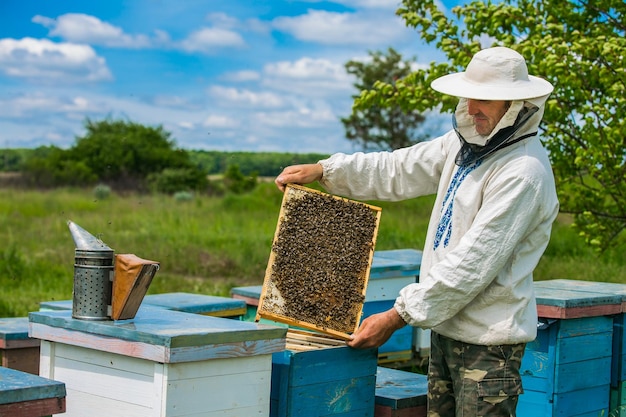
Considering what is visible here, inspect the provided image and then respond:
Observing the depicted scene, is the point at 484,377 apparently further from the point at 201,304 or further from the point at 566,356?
the point at 201,304

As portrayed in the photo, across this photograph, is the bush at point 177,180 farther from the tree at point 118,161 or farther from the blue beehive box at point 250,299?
the blue beehive box at point 250,299

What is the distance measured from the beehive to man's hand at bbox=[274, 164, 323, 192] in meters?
0.04

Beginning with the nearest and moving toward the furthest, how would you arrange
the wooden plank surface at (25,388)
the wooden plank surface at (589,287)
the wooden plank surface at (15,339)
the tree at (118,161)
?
the wooden plank surface at (25,388)
the wooden plank surface at (15,339)
the wooden plank surface at (589,287)
the tree at (118,161)

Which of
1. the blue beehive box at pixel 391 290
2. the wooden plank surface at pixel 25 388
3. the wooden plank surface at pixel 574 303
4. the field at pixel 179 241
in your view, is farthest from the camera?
the field at pixel 179 241

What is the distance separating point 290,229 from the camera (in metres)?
3.89

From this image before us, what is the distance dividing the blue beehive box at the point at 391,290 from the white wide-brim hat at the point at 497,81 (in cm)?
291

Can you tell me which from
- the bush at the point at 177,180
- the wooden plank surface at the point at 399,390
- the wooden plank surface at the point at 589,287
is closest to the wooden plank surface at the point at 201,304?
the wooden plank surface at the point at 399,390

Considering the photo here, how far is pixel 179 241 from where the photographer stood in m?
16.0

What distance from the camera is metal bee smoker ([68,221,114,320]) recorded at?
335 centimetres

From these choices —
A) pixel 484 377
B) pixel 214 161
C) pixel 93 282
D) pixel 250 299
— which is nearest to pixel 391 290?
pixel 250 299

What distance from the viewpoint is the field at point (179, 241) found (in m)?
11.7

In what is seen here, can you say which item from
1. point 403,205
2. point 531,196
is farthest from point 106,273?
point 403,205

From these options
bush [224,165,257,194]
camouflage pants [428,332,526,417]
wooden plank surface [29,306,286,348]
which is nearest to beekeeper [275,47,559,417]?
camouflage pants [428,332,526,417]

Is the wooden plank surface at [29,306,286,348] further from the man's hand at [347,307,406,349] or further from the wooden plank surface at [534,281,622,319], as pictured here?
the wooden plank surface at [534,281,622,319]
